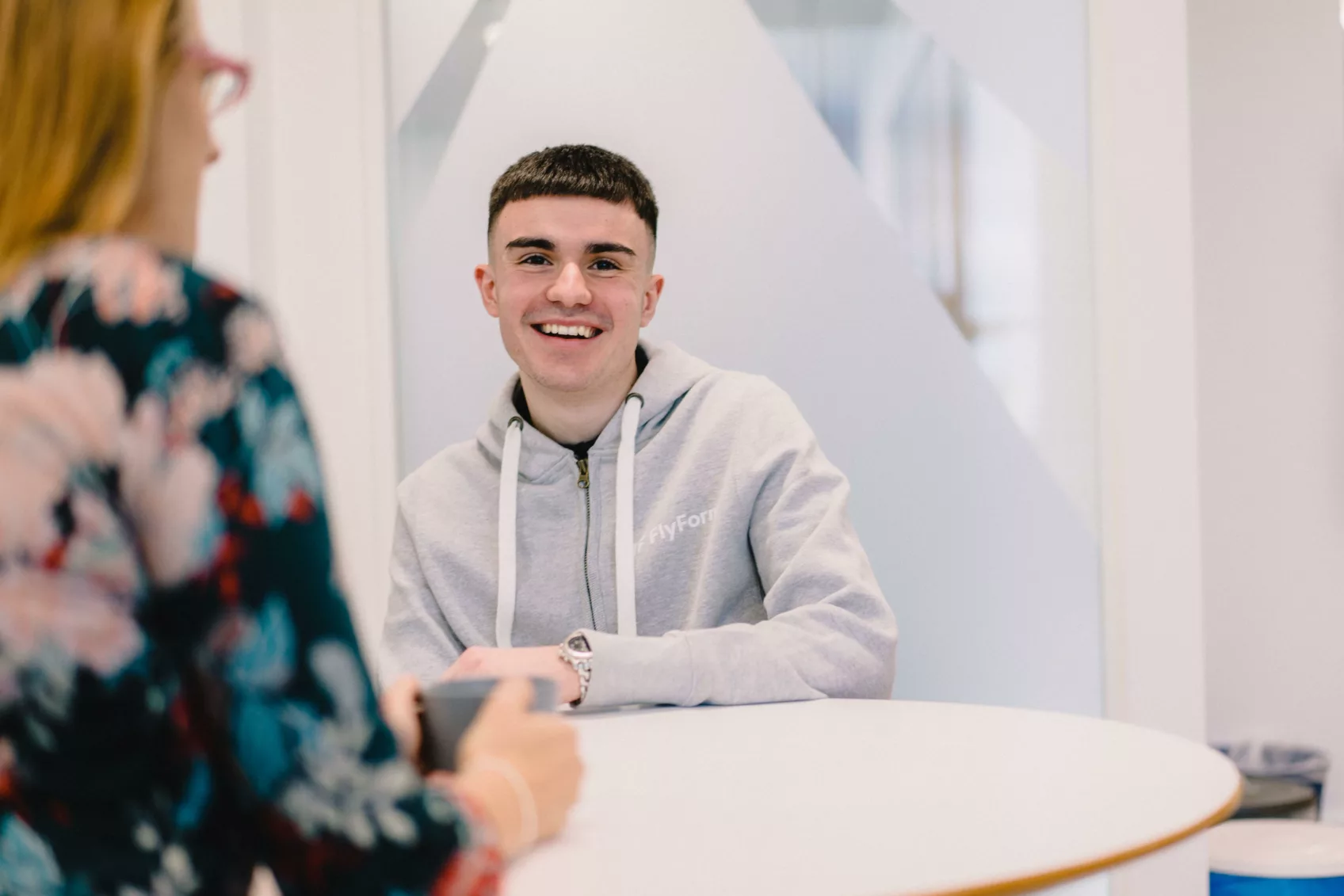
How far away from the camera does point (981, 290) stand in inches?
109

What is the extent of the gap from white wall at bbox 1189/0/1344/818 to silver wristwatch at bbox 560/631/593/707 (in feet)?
7.74

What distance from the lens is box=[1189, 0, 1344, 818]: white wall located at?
3.22 metres

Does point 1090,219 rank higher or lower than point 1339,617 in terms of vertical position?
higher

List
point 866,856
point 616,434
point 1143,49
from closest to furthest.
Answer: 1. point 866,856
2. point 616,434
3. point 1143,49

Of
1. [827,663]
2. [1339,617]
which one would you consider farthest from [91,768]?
[1339,617]

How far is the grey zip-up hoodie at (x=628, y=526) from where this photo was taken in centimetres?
185

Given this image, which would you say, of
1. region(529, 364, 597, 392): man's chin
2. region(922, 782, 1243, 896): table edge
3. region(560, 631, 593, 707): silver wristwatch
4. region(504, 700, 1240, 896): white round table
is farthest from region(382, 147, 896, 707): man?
region(922, 782, 1243, 896): table edge

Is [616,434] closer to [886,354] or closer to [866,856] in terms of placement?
[886,354]

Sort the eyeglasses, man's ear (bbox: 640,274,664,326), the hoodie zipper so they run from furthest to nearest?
man's ear (bbox: 640,274,664,326) < the hoodie zipper < the eyeglasses

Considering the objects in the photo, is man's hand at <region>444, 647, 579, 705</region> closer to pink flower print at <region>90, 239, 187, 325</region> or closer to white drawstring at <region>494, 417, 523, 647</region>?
white drawstring at <region>494, 417, 523, 647</region>

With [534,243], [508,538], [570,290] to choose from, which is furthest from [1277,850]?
[534,243]

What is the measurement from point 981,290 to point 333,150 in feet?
5.06

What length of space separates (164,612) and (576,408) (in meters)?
1.52

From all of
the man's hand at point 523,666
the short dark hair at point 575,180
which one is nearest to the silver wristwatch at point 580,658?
the man's hand at point 523,666
